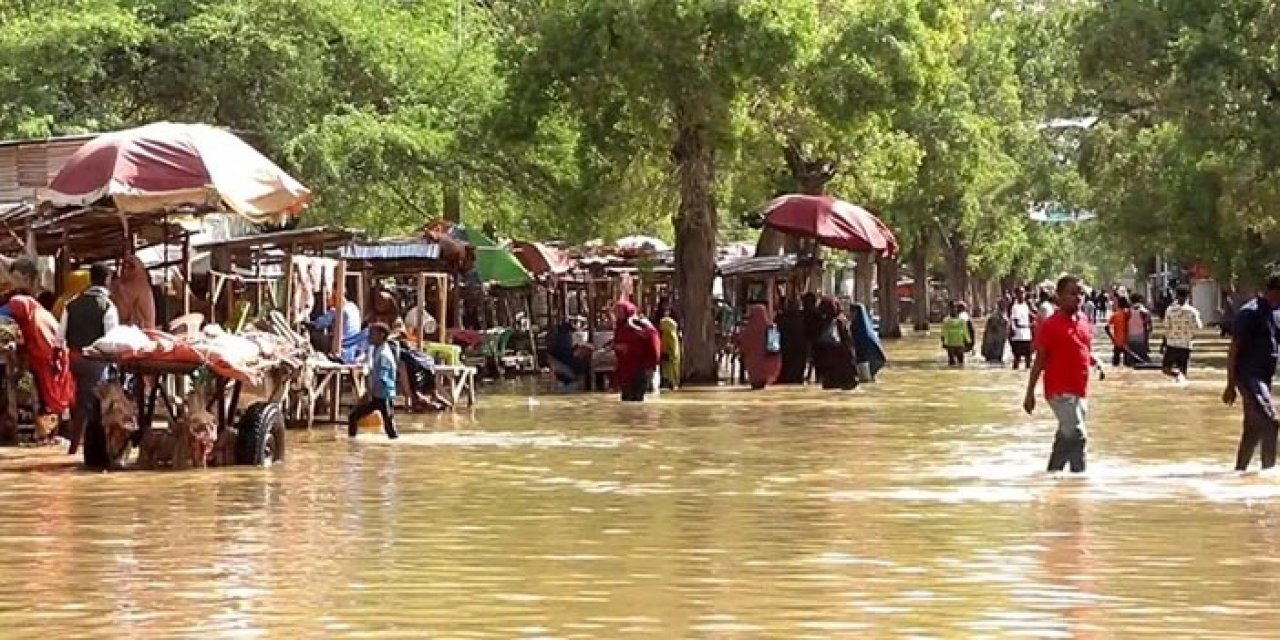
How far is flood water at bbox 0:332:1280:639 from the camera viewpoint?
895cm

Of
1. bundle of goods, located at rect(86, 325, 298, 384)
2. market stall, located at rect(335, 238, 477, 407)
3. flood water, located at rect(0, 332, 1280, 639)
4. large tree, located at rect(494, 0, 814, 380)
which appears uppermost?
large tree, located at rect(494, 0, 814, 380)

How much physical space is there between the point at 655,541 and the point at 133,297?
788cm

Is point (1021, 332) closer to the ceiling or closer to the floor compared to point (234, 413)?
closer to the ceiling

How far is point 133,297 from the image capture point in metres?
18.1

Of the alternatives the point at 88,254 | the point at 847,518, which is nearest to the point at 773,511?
the point at 847,518

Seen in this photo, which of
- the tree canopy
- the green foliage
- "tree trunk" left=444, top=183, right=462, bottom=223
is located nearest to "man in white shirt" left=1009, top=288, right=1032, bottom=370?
the tree canopy

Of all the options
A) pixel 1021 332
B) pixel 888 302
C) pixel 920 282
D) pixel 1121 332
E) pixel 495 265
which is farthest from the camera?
pixel 920 282

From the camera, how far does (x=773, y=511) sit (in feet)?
43.7

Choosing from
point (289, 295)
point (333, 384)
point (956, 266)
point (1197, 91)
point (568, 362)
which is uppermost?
point (1197, 91)

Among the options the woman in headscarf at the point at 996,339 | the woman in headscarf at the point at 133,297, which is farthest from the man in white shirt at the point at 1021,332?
the woman in headscarf at the point at 133,297

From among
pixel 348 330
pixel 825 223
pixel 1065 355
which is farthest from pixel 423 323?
pixel 1065 355

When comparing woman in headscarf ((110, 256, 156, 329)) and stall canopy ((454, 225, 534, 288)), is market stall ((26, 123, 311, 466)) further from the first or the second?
stall canopy ((454, 225, 534, 288))

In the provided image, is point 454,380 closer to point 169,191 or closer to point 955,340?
point 169,191

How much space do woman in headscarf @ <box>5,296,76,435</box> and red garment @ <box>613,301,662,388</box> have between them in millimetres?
10054
